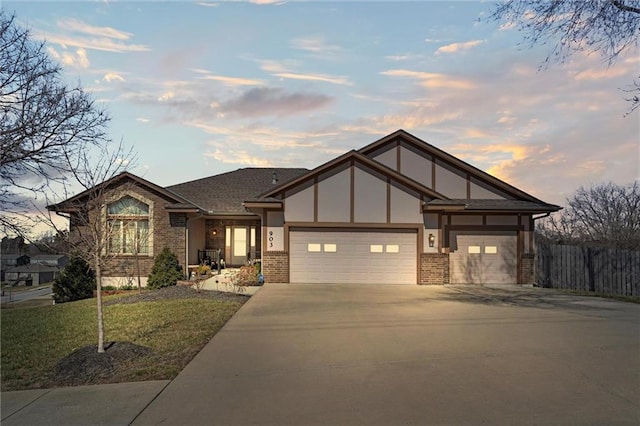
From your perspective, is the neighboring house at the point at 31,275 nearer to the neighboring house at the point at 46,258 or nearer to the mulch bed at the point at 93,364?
the neighboring house at the point at 46,258

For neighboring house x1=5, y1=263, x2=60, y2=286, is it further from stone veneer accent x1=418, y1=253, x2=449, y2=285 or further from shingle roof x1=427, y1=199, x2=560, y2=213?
shingle roof x1=427, y1=199, x2=560, y2=213

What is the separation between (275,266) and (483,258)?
7.85 meters

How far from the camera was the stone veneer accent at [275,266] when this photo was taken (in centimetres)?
1677

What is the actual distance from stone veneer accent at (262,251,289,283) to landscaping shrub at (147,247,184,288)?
3276 millimetres

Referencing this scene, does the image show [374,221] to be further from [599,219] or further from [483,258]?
[599,219]

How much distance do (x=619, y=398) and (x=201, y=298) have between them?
1051cm

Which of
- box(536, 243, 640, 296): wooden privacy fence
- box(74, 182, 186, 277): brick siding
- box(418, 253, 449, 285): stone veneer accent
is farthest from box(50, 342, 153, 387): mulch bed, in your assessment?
box(536, 243, 640, 296): wooden privacy fence

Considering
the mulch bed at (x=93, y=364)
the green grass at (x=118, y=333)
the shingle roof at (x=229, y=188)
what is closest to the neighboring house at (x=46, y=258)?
the green grass at (x=118, y=333)

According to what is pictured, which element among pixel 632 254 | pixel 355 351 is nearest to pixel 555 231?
pixel 632 254

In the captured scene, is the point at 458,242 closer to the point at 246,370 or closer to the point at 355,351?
the point at 355,351

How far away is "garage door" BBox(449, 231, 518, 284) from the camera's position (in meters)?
18.1

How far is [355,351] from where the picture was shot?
25.2ft

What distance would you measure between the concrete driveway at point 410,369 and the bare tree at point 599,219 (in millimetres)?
24341

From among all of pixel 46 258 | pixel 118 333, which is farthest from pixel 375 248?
pixel 46 258
